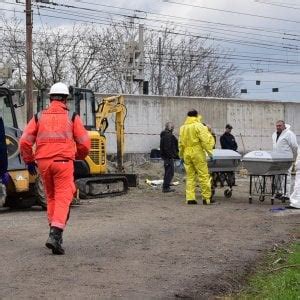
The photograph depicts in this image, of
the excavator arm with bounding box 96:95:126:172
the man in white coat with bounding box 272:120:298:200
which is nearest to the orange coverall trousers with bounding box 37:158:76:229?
the man in white coat with bounding box 272:120:298:200

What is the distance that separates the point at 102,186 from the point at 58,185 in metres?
10.0

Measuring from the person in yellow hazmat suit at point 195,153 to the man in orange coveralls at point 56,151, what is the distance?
22.7ft

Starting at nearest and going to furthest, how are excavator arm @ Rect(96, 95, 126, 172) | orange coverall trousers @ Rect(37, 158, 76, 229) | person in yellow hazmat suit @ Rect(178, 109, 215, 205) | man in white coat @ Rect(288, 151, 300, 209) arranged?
orange coverall trousers @ Rect(37, 158, 76, 229) < man in white coat @ Rect(288, 151, 300, 209) < person in yellow hazmat suit @ Rect(178, 109, 215, 205) < excavator arm @ Rect(96, 95, 126, 172)

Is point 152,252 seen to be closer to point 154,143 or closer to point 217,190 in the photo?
point 217,190

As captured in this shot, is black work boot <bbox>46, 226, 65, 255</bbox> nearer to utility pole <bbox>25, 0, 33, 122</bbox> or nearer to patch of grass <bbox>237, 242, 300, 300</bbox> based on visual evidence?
patch of grass <bbox>237, 242, 300, 300</bbox>

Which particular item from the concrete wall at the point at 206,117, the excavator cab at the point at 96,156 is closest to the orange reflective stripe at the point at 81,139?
the excavator cab at the point at 96,156

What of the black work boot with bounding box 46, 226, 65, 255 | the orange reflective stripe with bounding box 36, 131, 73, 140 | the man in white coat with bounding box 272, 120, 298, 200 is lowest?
the black work boot with bounding box 46, 226, 65, 255

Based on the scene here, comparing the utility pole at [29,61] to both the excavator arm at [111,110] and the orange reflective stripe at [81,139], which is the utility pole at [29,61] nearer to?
the excavator arm at [111,110]

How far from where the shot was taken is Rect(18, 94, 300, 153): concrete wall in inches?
1287

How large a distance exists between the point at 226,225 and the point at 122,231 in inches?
81.0

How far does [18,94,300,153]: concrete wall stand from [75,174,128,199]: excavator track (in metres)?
11.6

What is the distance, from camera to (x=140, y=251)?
867 centimetres

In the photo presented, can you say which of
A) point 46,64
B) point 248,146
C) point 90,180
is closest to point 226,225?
point 90,180

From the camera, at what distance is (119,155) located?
2277cm
